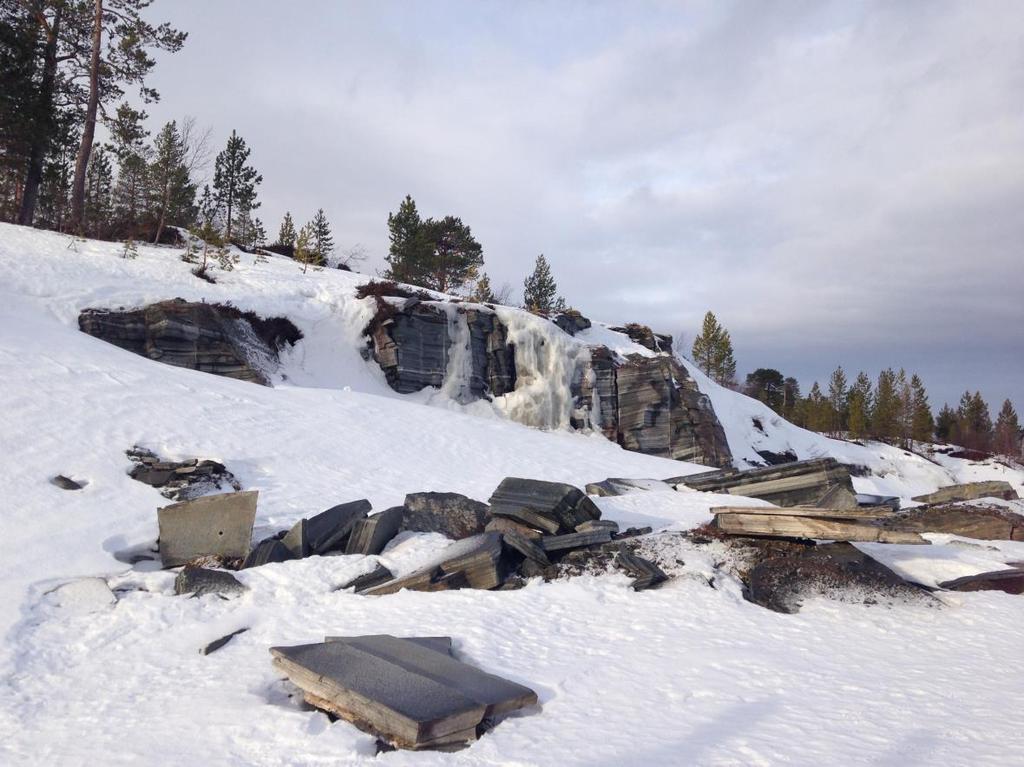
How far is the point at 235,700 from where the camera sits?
4.38m

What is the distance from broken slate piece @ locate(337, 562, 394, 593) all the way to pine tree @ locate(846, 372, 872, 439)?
189 ft

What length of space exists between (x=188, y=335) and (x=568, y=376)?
41.3 ft

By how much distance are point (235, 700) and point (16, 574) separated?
3657 mm

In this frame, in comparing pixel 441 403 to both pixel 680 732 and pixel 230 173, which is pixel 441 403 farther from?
pixel 230 173

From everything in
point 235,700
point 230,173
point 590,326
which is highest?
point 230,173

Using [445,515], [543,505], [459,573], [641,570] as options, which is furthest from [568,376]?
[459,573]

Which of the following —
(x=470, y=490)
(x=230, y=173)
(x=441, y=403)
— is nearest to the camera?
(x=470, y=490)

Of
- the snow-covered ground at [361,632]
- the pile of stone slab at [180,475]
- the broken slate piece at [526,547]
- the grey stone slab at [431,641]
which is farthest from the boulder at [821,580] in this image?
the pile of stone slab at [180,475]

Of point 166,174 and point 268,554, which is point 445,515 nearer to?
point 268,554

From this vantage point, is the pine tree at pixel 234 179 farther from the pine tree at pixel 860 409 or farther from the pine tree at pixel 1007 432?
the pine tree at pixel 1007 432

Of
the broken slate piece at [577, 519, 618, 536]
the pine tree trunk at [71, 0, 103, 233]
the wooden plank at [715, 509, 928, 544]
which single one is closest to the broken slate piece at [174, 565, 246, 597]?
the broken slate piece at [577, 519, 618, 536]

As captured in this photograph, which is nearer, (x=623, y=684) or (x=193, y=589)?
(x=623, y=684)

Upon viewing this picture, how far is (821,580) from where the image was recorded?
283 inches

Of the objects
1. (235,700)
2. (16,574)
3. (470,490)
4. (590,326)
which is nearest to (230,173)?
(590,326)
